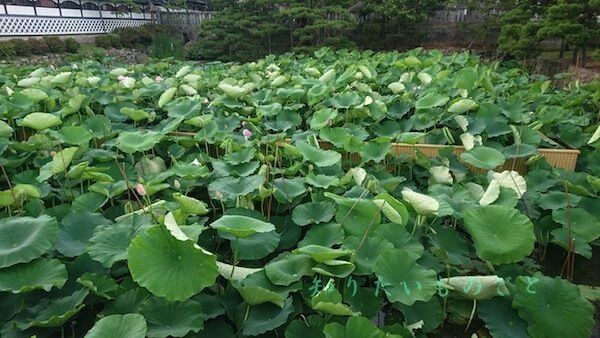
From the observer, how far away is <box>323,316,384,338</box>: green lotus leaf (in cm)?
105

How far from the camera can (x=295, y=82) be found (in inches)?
146

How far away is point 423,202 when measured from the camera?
140 cm

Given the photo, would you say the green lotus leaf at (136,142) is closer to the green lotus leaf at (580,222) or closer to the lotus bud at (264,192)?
the lotus bud at (264,192)

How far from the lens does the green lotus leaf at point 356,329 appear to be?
3.43ft

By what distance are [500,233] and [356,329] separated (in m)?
0.64

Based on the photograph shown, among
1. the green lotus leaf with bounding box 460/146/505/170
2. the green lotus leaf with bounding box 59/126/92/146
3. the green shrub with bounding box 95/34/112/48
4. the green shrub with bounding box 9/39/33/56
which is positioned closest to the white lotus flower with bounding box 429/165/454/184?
the green lotus leaf with bounding box 460/146/505/170

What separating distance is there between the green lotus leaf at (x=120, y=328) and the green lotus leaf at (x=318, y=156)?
1.04 m

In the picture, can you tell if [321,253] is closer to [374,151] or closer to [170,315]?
[170,315]


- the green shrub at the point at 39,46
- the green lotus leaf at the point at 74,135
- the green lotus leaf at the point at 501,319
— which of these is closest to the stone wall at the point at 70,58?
the green shrub at the point at 39,46

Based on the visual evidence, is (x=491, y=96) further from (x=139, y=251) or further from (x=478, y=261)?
(x=139, y=251)

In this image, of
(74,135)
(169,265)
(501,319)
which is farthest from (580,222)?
(74,135)

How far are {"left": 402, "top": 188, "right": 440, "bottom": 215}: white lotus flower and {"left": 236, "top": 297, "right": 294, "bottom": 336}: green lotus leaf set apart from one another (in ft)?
1.73

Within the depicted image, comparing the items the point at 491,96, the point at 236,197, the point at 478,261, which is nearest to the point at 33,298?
the point at 236,197

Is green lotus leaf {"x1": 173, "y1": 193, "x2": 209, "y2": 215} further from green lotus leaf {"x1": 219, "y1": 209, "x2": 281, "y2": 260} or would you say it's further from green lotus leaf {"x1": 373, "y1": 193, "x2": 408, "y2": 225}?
green lotus leaf {"x1": 373, "y1": 193, "x2": 408, "y2": 225}
